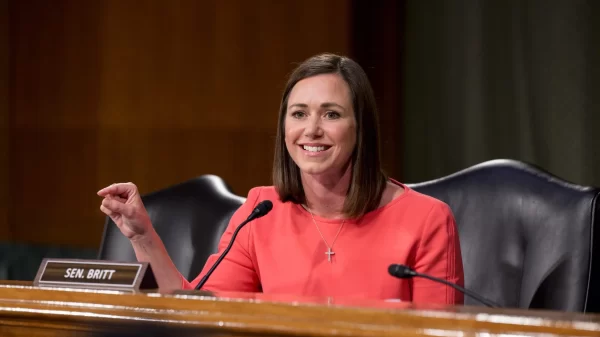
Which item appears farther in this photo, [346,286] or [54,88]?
[54,88]

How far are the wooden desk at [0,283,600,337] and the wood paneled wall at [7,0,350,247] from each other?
2.26m

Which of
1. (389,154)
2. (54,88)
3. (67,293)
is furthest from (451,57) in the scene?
(67,293)

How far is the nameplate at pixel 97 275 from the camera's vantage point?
1.35m

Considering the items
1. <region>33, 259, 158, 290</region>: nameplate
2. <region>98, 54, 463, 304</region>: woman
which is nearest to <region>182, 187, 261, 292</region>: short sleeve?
<region>98, 54, 463, 304</region>: woman

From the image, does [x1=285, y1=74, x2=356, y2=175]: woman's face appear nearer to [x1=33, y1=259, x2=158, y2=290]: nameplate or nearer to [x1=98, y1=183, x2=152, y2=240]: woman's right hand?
[x1=98, y1=183, x2=152, y2=240]: woman's right hand

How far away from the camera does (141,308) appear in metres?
1.19

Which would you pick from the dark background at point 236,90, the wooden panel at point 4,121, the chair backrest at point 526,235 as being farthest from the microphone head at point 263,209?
the wooden panel at point 4,121

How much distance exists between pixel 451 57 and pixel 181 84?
1170mm

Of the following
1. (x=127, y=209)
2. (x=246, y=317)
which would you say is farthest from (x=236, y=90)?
(x=246, y=317)

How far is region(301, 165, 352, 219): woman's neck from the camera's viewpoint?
2047mm

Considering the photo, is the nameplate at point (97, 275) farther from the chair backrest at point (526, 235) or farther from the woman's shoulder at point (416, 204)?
the chair backrest at point (526, 235)

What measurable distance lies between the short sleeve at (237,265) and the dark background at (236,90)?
4.47 ft

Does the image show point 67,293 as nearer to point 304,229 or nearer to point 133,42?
point 304,229

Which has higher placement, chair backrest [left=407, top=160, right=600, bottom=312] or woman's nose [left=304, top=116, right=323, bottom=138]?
woman's nose [left=304, top=116, right=323, bottom=138]
